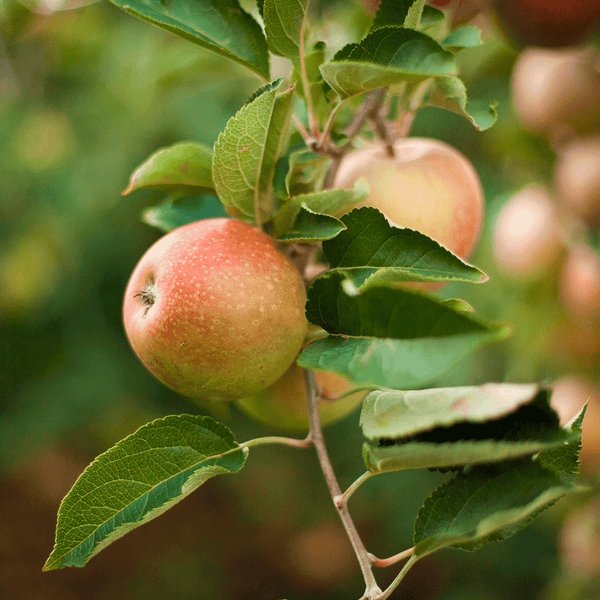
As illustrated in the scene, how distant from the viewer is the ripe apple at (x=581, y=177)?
113 centimetres

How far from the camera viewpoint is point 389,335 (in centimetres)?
37

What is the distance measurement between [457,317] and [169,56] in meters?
1.11

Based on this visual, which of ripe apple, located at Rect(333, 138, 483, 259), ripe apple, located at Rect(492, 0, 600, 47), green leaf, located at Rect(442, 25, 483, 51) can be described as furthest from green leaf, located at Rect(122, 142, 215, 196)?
ripe apple, located at Rect(492, 0, 600, 47)

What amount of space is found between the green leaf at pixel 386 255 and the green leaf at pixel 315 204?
0.03 meters

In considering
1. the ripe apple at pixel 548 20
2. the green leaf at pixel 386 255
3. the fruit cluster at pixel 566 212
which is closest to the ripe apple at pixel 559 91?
the fruit cluster at pixel 566 212

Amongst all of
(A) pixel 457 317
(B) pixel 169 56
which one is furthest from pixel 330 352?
(B) pixel 169 56

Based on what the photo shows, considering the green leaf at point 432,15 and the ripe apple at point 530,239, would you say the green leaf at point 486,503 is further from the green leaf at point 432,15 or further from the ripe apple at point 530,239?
the ripe apple at point 530,239

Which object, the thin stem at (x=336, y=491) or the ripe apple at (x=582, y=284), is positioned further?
the ripe apple at (x=582, y=284)

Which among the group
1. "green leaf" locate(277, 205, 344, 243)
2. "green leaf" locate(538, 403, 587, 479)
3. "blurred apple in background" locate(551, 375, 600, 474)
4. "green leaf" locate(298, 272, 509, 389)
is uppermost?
"green leaf" locate(277, 205, 344, 243)

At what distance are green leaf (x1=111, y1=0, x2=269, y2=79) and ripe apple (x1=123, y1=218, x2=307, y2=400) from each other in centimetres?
16

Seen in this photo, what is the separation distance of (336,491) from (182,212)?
321 millimetres

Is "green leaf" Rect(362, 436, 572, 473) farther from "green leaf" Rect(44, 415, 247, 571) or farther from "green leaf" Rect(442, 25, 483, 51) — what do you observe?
"green leaf" Rect(442, 25, 483, 51)

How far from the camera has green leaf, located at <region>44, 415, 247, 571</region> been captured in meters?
0.42

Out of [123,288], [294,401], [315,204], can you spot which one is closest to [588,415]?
[294,401]
